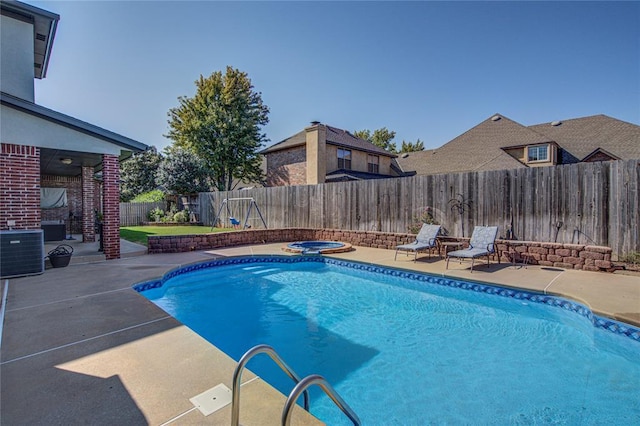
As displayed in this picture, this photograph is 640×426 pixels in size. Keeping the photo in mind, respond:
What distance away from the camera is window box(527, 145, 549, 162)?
727 inches

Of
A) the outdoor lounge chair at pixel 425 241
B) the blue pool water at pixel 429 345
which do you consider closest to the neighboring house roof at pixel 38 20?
the blue pool water at pixel 429 345

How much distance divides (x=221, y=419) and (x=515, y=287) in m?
5.55

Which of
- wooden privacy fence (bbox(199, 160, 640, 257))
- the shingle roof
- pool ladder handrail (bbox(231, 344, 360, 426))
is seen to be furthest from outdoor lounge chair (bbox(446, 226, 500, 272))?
the shingle roof

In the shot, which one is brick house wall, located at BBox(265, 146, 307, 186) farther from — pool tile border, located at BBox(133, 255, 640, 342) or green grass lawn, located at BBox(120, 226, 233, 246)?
pool tile border, located at BBox(133, 255, 640, 342)

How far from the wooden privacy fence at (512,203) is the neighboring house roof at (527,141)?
10.7 meters

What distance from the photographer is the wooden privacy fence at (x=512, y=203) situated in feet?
21.6

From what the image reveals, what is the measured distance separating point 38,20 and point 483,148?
2209 cm

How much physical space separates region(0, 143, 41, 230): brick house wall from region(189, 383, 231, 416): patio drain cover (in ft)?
24.1

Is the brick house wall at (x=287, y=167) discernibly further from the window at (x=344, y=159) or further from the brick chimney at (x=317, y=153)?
the window at (x=344, y=159)

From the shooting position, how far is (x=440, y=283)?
662 cm

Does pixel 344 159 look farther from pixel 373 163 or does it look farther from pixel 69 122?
pixel 69 122

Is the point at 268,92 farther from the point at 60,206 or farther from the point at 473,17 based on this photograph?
the point at 473,17

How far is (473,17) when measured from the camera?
371 inches

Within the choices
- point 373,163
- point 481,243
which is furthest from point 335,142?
point 481,243
